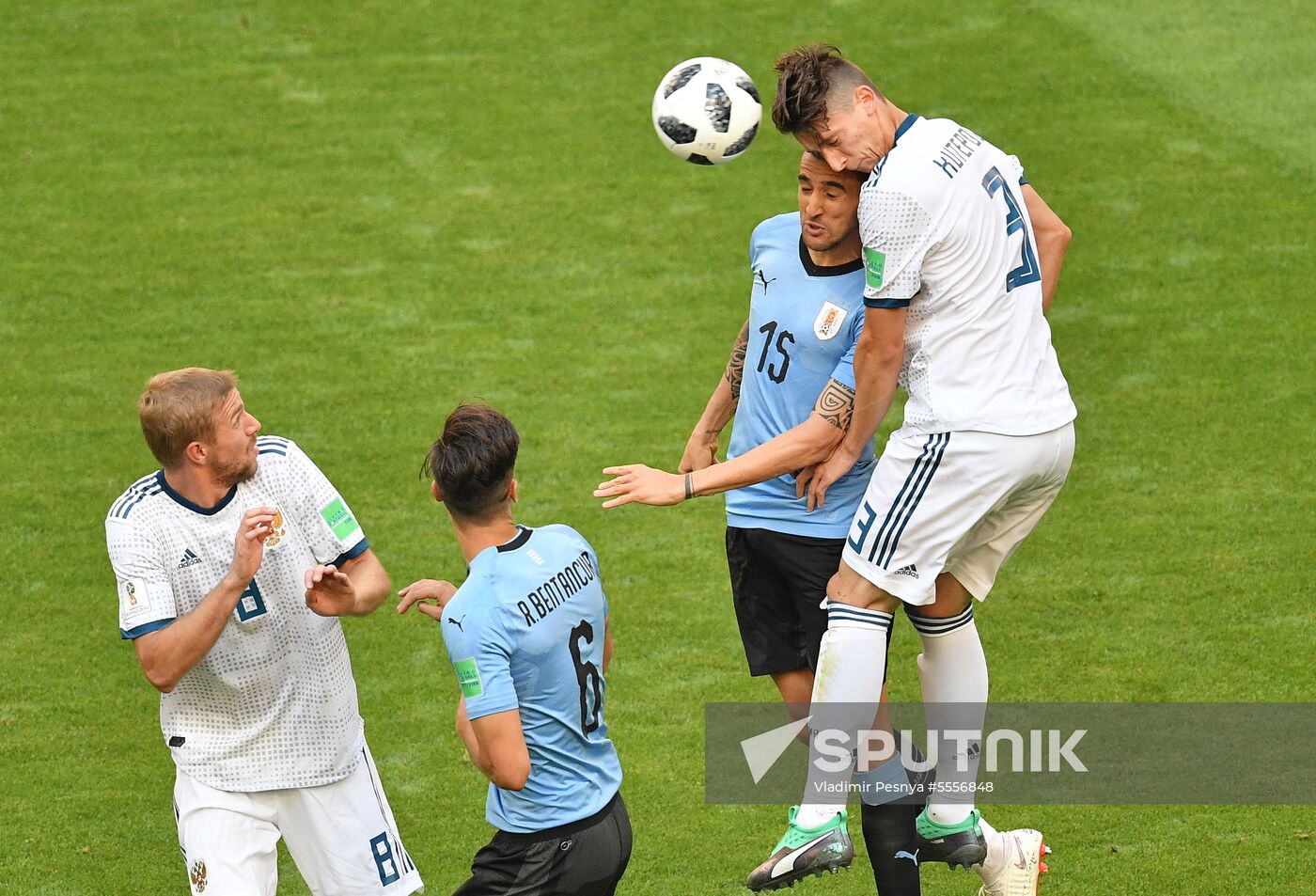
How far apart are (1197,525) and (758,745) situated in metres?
3.05

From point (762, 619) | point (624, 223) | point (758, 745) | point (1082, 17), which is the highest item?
point (1082, 17)

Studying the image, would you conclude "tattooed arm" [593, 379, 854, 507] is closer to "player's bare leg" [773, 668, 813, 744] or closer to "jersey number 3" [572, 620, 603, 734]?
"jersey number 3" [572, 620, 603, 734]

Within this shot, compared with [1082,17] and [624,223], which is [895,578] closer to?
[624,223]

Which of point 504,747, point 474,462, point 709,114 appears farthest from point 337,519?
point 709,114

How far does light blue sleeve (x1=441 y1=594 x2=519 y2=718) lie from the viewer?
13.4 feet

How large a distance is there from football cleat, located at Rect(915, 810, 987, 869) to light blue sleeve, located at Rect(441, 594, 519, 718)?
1.75 meters

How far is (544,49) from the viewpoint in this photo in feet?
46.0

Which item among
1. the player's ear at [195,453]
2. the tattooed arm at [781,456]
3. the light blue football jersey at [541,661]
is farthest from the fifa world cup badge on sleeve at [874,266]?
the player's ear at [195,453]

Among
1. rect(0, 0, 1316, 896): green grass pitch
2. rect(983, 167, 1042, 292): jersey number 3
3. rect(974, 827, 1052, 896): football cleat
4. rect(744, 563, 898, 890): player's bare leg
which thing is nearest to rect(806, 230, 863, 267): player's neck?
rect(983, 167, 1042, 292): jersey number 3

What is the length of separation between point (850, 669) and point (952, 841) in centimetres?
83

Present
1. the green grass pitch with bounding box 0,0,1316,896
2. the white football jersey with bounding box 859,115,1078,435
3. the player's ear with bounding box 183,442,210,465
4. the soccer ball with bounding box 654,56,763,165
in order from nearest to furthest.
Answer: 1. the white football jersey with bounding box 859,115,1078,435
2. the player's ear with bounding box 183,442,210,465
3. the soccer ball with bounding box 654,56,763,165
4. the green grass pitch with bounding box 0,0,1316,896

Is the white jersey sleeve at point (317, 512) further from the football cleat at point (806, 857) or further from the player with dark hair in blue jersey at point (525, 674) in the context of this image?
the football cleat at point (806, 857)

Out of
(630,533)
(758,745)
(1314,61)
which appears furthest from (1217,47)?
(758,745)

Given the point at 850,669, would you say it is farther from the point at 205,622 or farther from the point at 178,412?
the point at 178,412
